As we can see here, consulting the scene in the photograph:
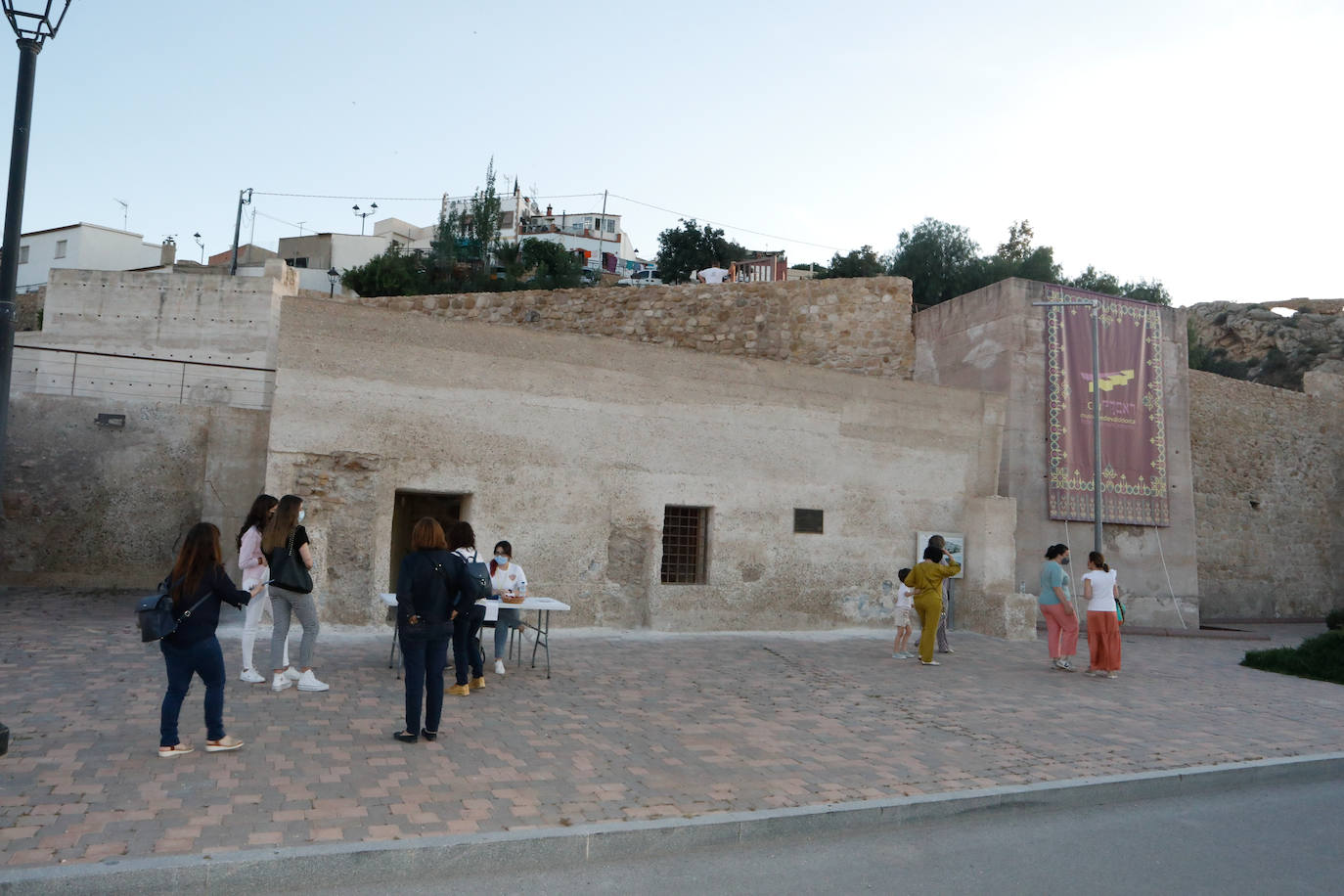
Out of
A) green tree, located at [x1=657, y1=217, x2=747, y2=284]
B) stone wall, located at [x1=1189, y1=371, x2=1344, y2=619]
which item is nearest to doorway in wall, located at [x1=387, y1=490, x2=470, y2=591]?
stone wall, located at [x1=1189, y1=371, x2=1344, y2=619]

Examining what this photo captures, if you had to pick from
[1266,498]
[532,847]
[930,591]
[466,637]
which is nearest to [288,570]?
[466,637]

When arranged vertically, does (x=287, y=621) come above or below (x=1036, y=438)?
below

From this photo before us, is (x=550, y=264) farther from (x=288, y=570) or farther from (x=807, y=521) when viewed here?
(x=288, y=570)

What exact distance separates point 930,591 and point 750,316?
542 inches

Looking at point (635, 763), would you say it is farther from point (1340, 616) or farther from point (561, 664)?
point (1340, 616)

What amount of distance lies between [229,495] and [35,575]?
9.10 feet

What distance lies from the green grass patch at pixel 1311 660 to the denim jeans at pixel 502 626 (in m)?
10.3

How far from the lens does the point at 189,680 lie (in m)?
5.55

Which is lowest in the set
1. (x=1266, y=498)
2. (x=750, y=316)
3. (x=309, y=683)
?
(x=309, y=683)

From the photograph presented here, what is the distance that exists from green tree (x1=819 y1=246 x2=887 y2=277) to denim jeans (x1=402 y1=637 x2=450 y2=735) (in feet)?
104

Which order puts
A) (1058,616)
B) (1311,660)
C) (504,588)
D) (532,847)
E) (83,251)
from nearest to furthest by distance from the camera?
(532,847), (504,588), (1058,616), (1311,660), (83,251)

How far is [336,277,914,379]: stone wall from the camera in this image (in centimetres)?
2286

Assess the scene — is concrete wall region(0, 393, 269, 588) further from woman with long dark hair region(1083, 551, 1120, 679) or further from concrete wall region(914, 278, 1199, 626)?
concrete wall region(914, 278, 1199, 626)

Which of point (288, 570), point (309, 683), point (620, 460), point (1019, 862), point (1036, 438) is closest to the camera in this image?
point (1019, 862)
